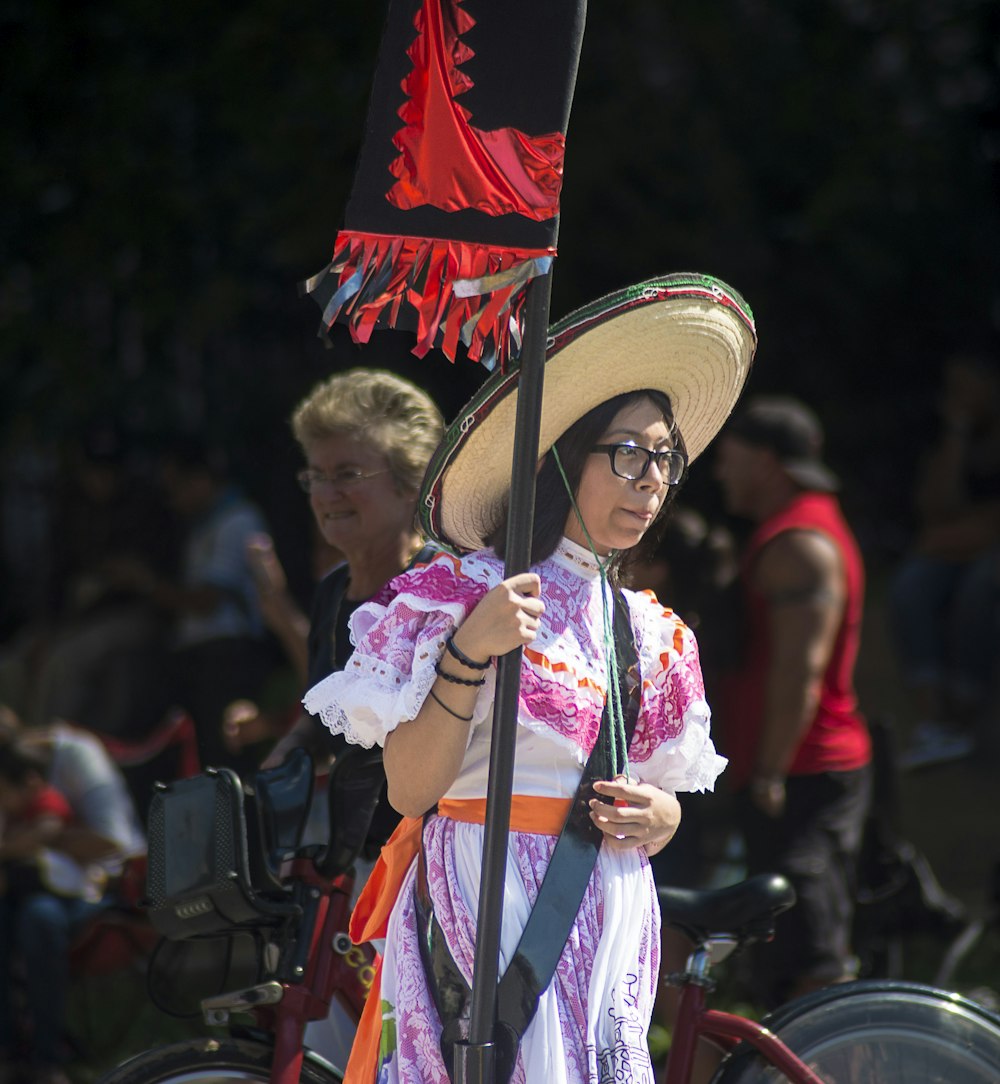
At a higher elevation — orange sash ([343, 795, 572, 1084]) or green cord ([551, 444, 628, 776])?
green cord ([551, 444, 628, 776])

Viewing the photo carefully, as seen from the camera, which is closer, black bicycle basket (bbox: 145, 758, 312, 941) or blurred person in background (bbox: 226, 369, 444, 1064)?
black bicycle basket (bbox: 145, 758, 312, 941)

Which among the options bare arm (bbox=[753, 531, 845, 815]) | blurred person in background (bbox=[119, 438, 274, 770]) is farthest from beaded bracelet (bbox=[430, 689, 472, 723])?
blurred person in background (bbox=[119, 438, 274, 770])

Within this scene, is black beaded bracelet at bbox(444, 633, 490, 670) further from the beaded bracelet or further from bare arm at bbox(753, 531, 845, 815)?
bare arm at bbox(753, 531, 845, 815)

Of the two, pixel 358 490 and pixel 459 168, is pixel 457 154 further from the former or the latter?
pixel 358 490

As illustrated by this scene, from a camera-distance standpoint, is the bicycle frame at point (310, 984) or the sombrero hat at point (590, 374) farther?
the bicycle frame at point (310, 984)

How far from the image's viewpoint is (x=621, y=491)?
270 centimetres

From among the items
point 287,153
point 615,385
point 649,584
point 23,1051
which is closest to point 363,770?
point 615,385

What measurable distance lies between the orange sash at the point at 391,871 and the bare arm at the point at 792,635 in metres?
1.78

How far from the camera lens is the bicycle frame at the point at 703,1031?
10.2ft

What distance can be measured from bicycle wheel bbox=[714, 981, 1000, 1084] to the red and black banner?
58.2 inches

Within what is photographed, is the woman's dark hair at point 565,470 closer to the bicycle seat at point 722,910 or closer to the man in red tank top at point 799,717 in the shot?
the bicycle seat at point 722,910

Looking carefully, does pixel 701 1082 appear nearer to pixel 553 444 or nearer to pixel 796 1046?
pixel 796 1046

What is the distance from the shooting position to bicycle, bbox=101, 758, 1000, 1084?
121 inches

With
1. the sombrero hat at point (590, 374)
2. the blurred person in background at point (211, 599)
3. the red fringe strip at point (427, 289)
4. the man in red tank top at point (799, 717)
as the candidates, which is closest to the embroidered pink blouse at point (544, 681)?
the sombrero hat at point (590, 374)
